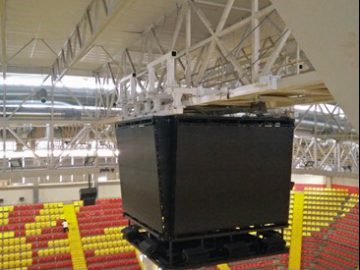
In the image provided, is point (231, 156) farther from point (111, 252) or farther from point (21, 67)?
point (111, 252)

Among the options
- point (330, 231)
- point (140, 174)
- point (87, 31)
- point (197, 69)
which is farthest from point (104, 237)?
point (140, 174)

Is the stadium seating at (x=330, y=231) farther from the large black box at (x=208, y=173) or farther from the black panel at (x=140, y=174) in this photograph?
the black panel at (x=140, y=174)

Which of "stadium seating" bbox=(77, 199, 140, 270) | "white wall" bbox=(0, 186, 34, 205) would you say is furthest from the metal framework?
"white wall" bbox=(0, 186, 34, 205)

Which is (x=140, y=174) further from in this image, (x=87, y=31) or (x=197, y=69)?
(x=87, y=31)

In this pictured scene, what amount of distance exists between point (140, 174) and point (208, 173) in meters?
0.76

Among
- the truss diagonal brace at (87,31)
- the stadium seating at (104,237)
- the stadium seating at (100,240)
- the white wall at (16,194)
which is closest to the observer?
the truss diagonal brace at (87,31)

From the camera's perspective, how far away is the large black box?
11.1 feet

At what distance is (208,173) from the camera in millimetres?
3508

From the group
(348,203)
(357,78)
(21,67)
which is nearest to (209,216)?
(357,78)

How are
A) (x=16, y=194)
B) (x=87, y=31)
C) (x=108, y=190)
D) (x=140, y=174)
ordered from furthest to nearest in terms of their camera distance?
(x=108, y=190) < (x=16, y=194) < (x=87, y=31) < (x=140, y=174)

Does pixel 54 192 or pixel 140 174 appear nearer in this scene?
pixel 140 174

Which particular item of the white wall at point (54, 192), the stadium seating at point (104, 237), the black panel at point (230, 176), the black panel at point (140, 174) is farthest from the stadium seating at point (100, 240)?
the black panel at point (140, 174)

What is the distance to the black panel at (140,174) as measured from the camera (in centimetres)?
351

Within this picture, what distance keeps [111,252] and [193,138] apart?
12.6 m
